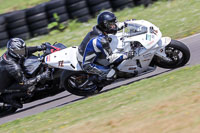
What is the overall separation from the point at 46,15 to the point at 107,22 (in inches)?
256

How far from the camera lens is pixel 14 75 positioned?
8.03 m

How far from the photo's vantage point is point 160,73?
26.9 feet

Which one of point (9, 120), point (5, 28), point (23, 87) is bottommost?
point (9, 120)

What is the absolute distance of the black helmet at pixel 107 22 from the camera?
7453mm

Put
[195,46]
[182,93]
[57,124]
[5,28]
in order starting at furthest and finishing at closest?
[5,28], [195,46], [57,124], [182,93]

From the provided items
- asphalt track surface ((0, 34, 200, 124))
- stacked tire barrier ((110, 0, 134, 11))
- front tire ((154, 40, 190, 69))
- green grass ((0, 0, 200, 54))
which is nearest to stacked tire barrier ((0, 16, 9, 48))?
green grass ((0, 0, 200, 54))

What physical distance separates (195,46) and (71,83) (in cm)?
354

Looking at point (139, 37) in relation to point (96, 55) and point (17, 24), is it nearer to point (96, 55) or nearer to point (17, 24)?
point (96, 55)

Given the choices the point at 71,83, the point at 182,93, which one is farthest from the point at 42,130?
the point at 182,93

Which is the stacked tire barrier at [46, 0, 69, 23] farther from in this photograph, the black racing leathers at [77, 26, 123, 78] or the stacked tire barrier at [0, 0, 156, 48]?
the black racing leathers at [77, 26, 123, 78]

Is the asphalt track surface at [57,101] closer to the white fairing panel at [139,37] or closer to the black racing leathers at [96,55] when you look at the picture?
the black racing leathers at [96,55]

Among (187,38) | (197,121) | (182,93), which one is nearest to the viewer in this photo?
(197,121)

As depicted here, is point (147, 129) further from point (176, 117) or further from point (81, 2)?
point (81, 2)

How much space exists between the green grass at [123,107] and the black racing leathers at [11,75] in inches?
35.9
